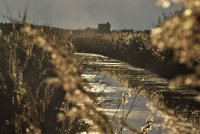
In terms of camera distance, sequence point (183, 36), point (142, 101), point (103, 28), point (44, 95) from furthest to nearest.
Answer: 1. point (103, 28)
2. point (142, 101)
3. point (44, 95)
4. point (183, 36)

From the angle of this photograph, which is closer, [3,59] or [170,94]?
[3,59]

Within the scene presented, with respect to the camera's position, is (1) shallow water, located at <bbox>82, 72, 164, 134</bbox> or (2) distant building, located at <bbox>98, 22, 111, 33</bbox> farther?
(2) distant building, located at <bbox>98, 22, 111, 33</bbox>

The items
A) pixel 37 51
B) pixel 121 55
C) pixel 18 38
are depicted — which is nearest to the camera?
pixel 18 38

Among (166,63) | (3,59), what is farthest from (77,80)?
(166,63)

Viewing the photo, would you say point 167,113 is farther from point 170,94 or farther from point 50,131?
point 170,94

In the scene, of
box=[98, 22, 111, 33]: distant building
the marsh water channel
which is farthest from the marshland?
box=[98, 22, 111, 33]: distant building

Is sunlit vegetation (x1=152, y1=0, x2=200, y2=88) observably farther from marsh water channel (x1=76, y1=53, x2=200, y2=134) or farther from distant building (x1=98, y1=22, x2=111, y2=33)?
distant building (x1=98, y1=22, x2=111, y2=33)

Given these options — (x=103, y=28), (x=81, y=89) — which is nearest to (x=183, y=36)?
(x=81, y=89)

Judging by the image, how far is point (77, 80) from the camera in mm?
1896

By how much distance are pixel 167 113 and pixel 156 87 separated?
15.0 meters

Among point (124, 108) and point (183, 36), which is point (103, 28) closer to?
point (124, 108)

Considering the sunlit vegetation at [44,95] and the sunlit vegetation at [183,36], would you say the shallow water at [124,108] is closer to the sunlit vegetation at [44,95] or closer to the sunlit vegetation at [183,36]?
the sunlit vegetation at [44,95]

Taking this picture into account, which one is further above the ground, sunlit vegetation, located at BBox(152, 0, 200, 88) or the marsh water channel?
sunlit vegetation, located at BBox(152, 0, 200, 88)

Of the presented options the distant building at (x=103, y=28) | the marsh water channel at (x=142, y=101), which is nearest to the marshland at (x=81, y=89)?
the marsh water channel at (x=142, y=101)
